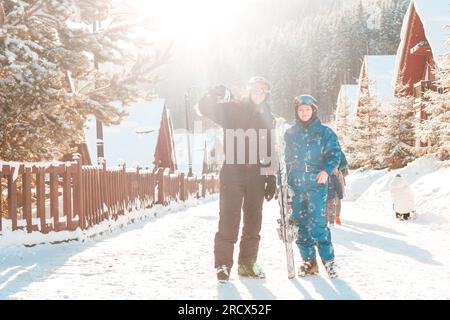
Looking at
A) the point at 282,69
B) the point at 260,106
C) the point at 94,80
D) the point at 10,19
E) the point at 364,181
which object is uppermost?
the point at 282,69

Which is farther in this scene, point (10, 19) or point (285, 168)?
point (10, 19)

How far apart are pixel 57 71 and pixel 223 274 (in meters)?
4.30

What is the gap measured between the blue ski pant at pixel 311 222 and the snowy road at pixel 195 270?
289mm

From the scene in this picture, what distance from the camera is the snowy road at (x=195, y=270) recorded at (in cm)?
470

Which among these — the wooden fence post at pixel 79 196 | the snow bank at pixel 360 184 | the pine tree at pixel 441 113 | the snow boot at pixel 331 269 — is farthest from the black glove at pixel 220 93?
the snow bank at pixel 360 184

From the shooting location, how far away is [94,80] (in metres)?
9.26

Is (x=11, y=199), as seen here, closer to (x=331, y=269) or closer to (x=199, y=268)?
(x=199, y=268)

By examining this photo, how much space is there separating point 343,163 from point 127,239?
4253mm

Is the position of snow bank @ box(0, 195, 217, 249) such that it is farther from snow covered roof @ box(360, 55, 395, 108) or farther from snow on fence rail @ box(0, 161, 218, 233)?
snow covered roof @ box(360, 55, 395, 108)

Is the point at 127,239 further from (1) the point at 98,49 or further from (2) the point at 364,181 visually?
(2) the point at 364,181

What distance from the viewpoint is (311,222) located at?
213 inches

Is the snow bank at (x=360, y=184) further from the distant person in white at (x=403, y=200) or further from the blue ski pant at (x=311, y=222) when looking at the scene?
the blue ski pant at (x=311, y=222)
